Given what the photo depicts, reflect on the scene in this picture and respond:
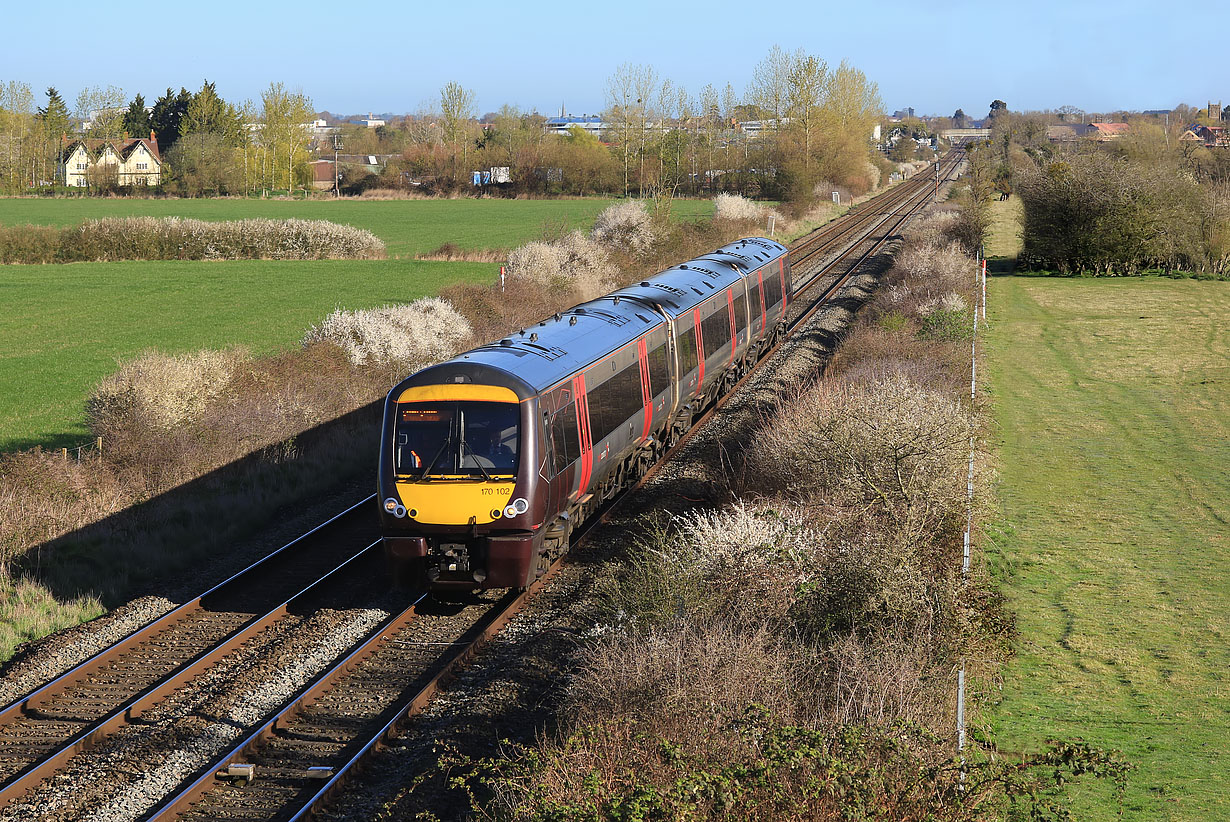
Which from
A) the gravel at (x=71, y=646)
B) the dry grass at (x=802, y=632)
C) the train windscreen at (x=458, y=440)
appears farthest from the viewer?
the train windscreen at (x=458, y=440)

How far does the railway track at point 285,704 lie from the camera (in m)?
8.23

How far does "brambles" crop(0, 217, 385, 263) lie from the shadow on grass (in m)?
36.0

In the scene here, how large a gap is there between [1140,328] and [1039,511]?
Result: 1971 centimetres

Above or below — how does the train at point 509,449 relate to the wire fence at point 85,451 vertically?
above

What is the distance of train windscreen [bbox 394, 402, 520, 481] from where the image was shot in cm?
1124

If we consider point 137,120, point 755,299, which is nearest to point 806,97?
point 755,299

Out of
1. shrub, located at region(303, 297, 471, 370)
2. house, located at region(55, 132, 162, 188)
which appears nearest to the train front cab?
shrub, located at region(303, 297, 471, 370)

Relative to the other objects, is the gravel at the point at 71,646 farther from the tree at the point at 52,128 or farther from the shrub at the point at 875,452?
the tree at the point at 52,128

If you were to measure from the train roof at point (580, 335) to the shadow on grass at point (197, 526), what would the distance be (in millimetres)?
4231

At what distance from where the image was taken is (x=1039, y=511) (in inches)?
615

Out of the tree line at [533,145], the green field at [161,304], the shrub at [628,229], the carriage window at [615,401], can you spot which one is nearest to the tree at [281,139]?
the tree line at [533,145]

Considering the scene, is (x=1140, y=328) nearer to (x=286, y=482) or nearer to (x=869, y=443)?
(x=869, y=443)

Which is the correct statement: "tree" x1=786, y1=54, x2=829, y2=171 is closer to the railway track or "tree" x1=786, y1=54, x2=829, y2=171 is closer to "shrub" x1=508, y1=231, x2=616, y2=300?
"shrub" x1=508, y1=231, x2=616, y2=300

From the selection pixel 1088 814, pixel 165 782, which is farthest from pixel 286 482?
pixel 1088 814
